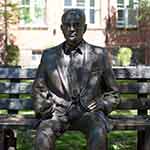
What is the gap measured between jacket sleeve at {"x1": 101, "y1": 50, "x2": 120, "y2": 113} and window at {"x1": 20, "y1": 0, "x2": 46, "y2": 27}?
752 inches

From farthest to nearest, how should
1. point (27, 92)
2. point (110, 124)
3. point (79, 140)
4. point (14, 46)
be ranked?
point (14, 46) < point (79, 140) < point (27, 92) < point (110, 124)

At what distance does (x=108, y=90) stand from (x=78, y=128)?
20.3 inches

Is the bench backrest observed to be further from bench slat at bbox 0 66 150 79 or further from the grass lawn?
the grass lawn

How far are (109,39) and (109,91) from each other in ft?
64.4

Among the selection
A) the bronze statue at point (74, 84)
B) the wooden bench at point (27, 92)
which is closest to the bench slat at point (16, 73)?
the wooden bench at point (27, 92)

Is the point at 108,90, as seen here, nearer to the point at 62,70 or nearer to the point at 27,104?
the point at 62,70

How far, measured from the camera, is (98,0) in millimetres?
24922

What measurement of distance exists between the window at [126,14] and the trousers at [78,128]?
20.5 metres

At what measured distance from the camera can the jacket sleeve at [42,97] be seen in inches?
188

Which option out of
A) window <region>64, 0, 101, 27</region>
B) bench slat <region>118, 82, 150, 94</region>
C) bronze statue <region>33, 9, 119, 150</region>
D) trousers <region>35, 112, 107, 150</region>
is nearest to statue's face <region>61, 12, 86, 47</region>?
bronze statue <region>33, 9, 119, 150</region>

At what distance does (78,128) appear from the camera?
478cm

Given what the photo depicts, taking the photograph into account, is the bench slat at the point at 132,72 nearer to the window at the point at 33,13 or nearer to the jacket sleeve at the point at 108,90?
the jacket sleeve at the point at 108,90

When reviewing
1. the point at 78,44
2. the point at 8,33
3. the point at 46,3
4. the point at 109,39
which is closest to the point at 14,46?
the point at 8,33

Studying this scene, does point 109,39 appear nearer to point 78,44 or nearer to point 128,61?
point 128,61
